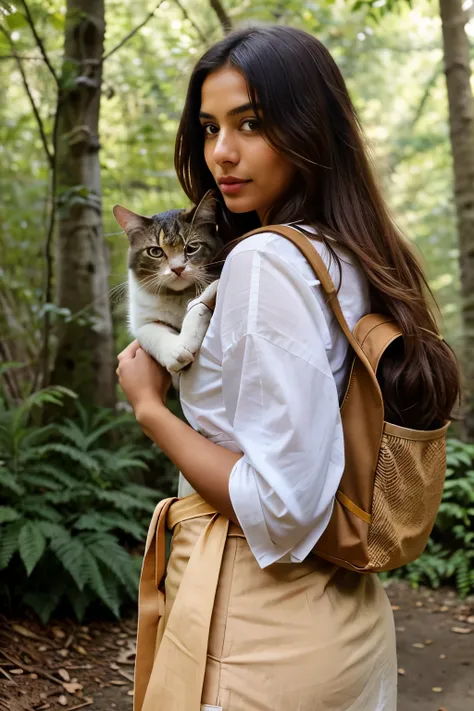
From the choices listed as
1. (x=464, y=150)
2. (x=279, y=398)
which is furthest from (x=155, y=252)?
(x=464, y=150)

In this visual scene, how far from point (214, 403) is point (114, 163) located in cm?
508

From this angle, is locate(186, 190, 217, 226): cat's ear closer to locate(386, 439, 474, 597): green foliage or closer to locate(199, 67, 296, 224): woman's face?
locate(199, 67, 296, 224): woman's face

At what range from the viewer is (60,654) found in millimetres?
3133

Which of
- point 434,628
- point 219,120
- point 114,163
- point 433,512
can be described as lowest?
point 434,628

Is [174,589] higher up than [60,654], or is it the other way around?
[174,589]

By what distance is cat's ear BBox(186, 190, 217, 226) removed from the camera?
185cm

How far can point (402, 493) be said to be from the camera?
1.28 m

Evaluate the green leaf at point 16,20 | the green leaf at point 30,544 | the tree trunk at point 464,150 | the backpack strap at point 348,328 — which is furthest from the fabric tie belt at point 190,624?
the tree trunk at point 464,150

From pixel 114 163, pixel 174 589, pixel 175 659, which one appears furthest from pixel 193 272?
pixel 114 163

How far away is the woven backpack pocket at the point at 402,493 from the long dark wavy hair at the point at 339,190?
0.05m

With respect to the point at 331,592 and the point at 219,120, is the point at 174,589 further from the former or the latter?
the point at 219,120

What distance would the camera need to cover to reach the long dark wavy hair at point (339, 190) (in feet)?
4.36

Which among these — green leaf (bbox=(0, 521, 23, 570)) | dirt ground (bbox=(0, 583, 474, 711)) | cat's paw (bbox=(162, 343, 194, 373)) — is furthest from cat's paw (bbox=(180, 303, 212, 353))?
green leaf (bbox=(0, 521, 23, 570))

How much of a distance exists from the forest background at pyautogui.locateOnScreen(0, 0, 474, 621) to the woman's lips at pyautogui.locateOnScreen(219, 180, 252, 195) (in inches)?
27.9
